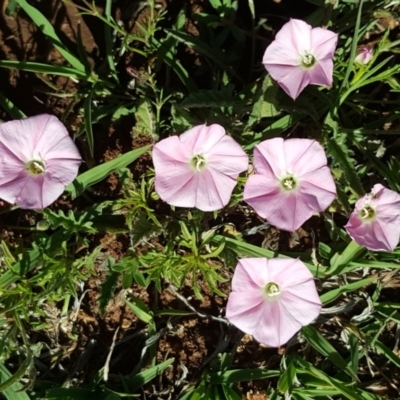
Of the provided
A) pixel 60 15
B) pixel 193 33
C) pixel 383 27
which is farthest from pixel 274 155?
pixel 60 15

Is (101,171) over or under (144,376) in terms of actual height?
over

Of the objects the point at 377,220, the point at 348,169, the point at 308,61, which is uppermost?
the point at 308,61

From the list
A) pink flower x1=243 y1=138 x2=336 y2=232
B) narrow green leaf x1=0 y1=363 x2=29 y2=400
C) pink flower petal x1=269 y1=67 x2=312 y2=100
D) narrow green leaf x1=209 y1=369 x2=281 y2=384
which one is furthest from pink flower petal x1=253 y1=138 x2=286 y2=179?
narrow green leaf x1=0 y1=363 x2=29 y2=400

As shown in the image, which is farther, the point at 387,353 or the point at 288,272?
the point at 387,353

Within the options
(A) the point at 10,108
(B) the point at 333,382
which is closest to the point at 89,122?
(A) the point at 10,108

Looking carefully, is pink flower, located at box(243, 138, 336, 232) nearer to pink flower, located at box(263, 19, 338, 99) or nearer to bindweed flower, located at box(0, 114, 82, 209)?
pink flower, located at box(263, 19, 338, 99)

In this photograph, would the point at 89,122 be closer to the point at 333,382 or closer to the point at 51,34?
the point at 51,34

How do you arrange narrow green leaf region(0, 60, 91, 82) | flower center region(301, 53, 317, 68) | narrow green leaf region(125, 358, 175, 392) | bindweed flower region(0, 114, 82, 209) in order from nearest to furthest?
1. bindweed flower region(0, 114, 82, 209)
2. flower center region(301, 53, 317, 68)
3. narrow green leaf region(0, 60, 91, 82)
4. narrow green leaf region(125, 358, 175, 392)
